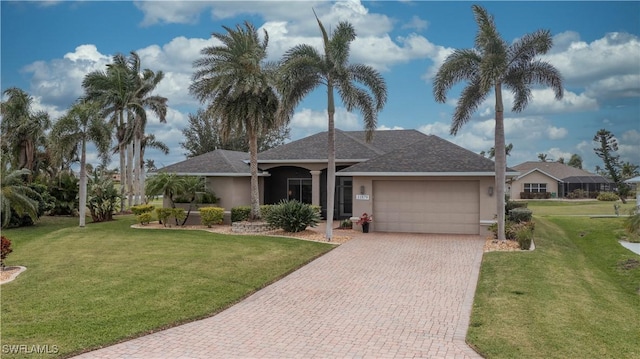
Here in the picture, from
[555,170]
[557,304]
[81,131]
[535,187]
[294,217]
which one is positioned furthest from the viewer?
[555,170]

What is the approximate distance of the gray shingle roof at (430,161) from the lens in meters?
20.8

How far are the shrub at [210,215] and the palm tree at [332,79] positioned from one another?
6543 mm

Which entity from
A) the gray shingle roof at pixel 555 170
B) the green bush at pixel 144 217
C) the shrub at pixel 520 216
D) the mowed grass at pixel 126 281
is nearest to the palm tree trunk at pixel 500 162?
the shrub at pixel 520 216

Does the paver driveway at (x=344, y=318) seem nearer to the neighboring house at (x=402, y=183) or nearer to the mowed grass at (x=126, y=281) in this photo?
the mowed grass at (x=126, y=281)

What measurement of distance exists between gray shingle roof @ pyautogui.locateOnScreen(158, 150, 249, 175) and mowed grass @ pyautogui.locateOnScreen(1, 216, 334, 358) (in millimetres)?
6251

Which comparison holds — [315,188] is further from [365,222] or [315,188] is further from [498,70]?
[498,70]

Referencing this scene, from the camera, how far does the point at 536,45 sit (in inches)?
702

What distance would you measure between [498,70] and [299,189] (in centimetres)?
1375

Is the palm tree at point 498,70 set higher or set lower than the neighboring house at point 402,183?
higher

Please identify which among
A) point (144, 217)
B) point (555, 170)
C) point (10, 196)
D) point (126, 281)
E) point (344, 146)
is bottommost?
point (126, 281)

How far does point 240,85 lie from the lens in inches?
839

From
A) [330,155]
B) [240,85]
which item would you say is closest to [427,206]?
[330,155]

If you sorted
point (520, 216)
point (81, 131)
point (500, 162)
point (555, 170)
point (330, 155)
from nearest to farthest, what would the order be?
point (500, 162)
point (330, 155)
point (520, 216)
point (81, 131)
point (555, 170)

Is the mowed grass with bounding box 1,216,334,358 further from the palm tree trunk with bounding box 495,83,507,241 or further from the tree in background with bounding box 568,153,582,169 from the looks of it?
the tree in background with bounding box 568,153,582,169
